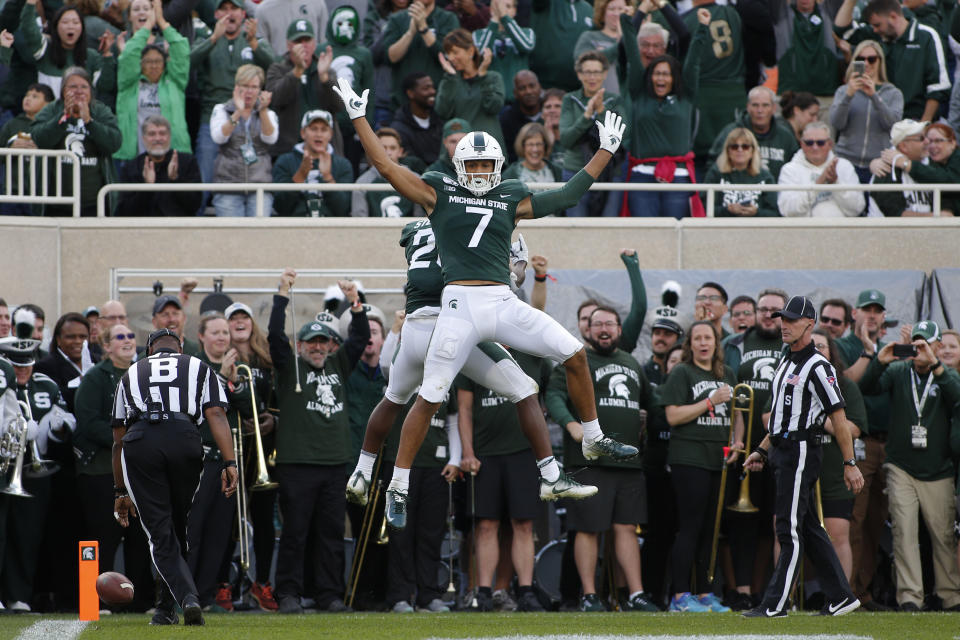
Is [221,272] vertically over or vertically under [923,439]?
over

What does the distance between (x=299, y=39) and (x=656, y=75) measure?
3.59m

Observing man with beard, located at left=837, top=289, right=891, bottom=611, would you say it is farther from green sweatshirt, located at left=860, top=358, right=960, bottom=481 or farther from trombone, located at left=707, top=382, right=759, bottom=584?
trombone, located at left=707, top=382, right=759, bottom=584

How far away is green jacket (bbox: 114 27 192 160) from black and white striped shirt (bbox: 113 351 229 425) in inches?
221

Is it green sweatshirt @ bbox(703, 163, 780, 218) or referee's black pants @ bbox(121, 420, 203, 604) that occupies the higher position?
green sweatshirt @ bbox(703, 163, 780, 218)

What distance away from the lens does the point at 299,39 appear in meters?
15.1

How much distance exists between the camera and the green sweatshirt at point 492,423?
1140 cm

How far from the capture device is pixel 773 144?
14703 mm

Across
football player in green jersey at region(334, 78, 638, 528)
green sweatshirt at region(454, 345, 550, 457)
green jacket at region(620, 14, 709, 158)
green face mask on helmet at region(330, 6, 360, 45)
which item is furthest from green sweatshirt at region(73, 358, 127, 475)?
green face mask on helmet at region(330, 6, 360, 45)

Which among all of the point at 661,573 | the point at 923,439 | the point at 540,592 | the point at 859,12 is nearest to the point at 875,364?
the point at 923,439

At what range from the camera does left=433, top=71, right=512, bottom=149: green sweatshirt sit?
14.6 metres

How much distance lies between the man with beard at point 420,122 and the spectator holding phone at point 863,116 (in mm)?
4001

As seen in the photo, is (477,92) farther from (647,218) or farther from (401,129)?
(647,218)

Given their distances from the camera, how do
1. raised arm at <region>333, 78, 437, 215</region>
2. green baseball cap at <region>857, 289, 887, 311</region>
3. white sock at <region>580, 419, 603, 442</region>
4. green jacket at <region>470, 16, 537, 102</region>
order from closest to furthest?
raised arm at <region>333, 78, 437, 215</region> → white sock at <region>580, 419, 603, 442</region> → green baseball cap at <region>857, 289, 887, 311</region> → green jacket at <region>470, 16, 537, 102</region>

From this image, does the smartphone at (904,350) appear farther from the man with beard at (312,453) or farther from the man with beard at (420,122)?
the man with beard at (420,122)
